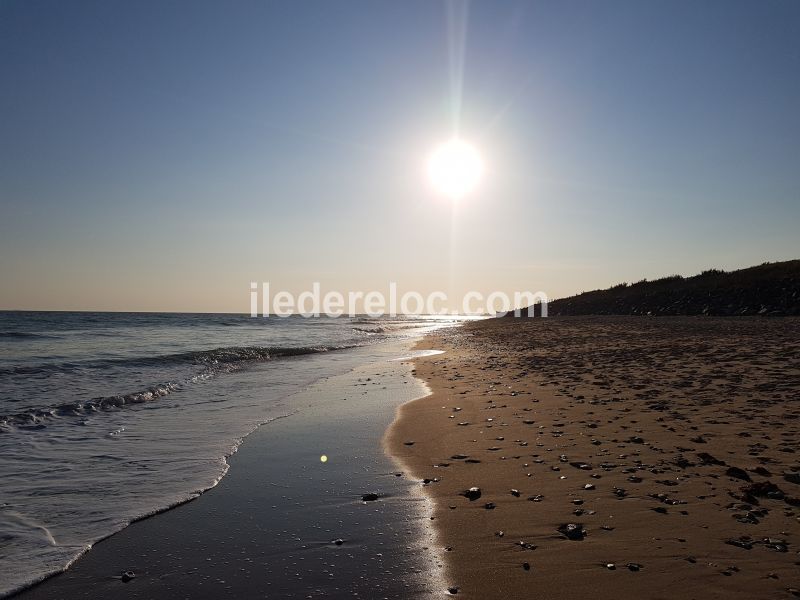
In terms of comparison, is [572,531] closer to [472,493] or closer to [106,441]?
[472,493]

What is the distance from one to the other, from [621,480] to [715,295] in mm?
39473

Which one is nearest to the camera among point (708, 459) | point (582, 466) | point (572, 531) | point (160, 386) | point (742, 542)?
point (742, 542)

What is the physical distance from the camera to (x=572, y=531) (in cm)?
443

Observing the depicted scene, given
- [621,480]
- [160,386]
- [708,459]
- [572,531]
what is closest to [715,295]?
[708,459]

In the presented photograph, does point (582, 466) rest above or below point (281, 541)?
above

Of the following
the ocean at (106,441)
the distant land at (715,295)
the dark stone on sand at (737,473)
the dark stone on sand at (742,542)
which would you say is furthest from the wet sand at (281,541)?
the distant land at (715,295)

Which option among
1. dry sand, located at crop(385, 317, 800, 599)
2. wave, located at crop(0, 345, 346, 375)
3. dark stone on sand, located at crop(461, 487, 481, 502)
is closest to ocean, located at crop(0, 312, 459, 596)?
wave, located at crop(0, 345, 346, 375)

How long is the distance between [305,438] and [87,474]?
3304mm

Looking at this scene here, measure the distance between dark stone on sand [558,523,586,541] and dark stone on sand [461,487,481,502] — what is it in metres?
1.17

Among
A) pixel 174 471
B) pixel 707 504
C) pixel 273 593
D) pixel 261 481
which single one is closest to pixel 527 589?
pixel 273 593

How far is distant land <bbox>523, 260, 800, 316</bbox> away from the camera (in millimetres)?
32906

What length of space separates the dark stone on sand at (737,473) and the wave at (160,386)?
40.9 feet

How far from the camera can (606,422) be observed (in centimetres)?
825

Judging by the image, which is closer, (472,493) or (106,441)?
(472,493)
